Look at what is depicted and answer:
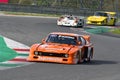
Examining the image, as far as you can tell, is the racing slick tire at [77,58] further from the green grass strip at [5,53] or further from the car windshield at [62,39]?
the green grass strip at [5,53]

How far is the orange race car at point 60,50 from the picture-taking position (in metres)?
14.3

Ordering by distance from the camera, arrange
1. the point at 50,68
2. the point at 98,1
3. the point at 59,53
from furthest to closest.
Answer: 1. the point at 98,1
2. the point at 59,53
3. the point at 50,68

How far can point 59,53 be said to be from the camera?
14352mm

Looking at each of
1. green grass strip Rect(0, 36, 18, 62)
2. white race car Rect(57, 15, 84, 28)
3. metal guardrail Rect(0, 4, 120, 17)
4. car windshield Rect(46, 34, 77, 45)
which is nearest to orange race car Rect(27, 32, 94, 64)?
car windshield Rect(46, 34, 77, 45)

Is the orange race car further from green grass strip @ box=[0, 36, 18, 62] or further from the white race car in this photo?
the white race car

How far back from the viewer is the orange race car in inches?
562

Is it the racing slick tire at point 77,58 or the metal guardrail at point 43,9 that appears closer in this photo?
the racing slick tire at point 77,58

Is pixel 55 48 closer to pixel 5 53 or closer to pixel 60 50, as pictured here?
pixel 60 50

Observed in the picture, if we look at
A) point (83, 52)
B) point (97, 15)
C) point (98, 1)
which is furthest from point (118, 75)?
point (98, 1)

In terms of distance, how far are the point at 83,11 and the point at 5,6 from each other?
884 cm

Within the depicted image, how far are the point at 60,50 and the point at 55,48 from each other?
18cm

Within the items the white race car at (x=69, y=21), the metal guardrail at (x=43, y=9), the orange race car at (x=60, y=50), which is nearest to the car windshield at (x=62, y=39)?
the orange race car at (x=60, y=50)

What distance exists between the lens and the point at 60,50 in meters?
14.4

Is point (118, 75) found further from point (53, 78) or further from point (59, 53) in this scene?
point (59, 53)
